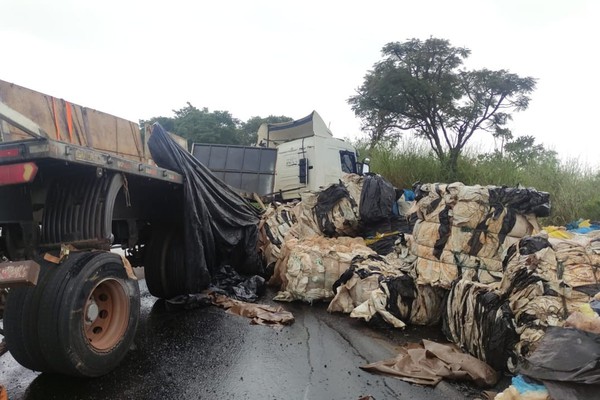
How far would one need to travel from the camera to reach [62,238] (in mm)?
2906

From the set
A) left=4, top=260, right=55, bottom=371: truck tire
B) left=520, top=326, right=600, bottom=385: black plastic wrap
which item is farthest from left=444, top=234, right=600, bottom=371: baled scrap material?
left=4, top=260, right=55, bottom=371: truck tire

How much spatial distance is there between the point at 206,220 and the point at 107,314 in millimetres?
1779

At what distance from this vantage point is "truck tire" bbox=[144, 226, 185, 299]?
189 inches

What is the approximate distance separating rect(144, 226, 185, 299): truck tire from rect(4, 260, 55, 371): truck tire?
84.8 inches

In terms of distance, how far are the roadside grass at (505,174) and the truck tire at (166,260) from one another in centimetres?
710

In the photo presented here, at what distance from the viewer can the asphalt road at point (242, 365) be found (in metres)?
2.73

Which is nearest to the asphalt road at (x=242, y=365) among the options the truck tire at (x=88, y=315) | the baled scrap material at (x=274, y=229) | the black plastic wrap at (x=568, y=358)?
the truck tire at (x=88, y=315)

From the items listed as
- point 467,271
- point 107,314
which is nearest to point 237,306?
point 107,314

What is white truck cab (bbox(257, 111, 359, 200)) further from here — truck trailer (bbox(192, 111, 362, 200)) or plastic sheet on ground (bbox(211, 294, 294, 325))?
plastic sheet on ground (bbox(211, 294, 294, 325))

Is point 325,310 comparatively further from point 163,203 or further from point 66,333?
point 66,333

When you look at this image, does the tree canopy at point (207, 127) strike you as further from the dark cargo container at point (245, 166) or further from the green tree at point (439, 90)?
the dark cargo container at point (245, 166)

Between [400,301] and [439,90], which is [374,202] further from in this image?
[439,90]

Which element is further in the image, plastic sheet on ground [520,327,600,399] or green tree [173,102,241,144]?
green tree [173,102,241,144]

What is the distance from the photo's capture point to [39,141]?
7.95 ft
